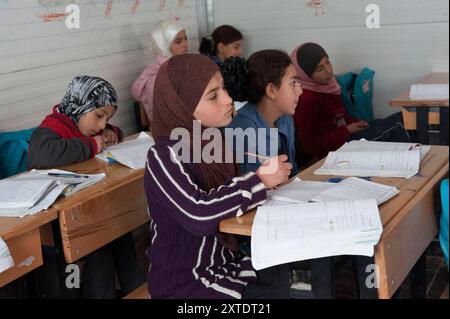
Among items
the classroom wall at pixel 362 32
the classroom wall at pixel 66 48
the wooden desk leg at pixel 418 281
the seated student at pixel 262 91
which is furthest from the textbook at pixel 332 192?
the classroom wall at pixel 66 48

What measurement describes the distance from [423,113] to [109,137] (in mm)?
1155

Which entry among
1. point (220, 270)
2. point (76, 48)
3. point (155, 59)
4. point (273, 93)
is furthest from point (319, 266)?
point (155, 59)

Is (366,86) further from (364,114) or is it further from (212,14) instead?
(212,14)

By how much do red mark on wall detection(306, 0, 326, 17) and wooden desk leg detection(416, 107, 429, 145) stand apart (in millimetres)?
515

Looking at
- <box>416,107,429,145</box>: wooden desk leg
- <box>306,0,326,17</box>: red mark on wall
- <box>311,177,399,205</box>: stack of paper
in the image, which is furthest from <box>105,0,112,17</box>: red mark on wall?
<box>311,177,399,205</box>: stack of paper

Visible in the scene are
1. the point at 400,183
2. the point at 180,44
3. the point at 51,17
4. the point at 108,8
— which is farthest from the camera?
the point at 180,44

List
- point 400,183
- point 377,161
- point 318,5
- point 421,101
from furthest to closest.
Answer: point 318,5, point 421,101, point 377,161, point 400,183

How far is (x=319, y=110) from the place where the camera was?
2727 mm

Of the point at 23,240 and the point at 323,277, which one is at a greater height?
the point at 23,240

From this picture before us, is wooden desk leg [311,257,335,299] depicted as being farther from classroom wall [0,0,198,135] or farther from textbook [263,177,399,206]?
classroom wall [0,0,198,135]

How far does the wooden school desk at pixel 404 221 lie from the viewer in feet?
4.96

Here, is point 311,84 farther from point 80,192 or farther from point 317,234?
point 317,234

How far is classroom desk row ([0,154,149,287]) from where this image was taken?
1793mm

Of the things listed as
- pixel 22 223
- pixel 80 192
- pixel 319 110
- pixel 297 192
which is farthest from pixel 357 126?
pixel 22 223
